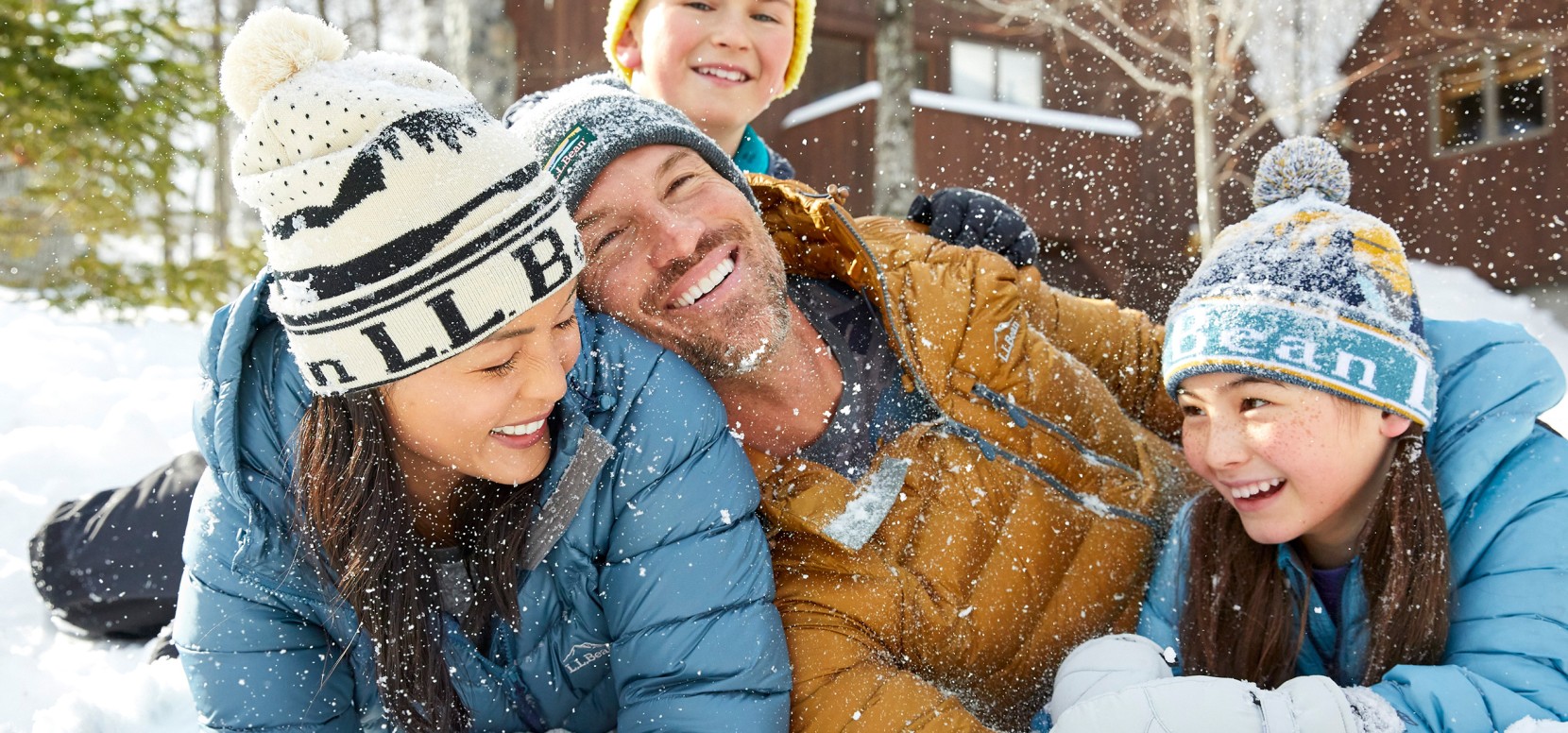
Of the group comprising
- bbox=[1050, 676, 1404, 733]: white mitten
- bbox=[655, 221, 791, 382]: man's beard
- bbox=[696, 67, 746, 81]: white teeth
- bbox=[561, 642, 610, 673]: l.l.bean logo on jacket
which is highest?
bbox=[696, 67, 746, 81]: white teeth

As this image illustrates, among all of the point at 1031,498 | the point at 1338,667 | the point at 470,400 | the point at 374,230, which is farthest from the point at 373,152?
the point at 1338,667

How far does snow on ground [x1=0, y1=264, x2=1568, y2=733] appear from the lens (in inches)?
101

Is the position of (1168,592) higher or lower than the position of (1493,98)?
higher

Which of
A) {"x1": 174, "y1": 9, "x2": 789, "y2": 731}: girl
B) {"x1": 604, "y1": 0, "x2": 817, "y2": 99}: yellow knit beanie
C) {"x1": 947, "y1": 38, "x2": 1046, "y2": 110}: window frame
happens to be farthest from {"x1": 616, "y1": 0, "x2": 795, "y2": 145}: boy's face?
{"x1": 947, "y1": 38, "x2": 1046, "y2": 110}: window frame

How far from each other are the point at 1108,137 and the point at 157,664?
971 centimetres

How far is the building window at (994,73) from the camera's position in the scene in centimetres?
1264

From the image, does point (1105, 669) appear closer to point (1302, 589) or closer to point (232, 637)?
point (1302, 589)

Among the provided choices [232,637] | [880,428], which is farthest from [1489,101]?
[232,637]

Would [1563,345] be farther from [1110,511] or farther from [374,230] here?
[374,230]

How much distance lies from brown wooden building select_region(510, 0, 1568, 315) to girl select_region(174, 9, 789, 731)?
8.22 metres

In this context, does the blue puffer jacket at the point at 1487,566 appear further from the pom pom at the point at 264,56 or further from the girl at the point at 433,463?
the pom pom at the point at 264,56

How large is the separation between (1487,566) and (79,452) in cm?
465

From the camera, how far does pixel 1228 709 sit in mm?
1720

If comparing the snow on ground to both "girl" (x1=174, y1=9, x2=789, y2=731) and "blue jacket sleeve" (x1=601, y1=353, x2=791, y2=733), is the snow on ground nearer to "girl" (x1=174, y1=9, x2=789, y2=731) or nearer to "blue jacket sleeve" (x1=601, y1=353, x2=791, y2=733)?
"girl" (x1=174, y1=9, x2=789, y2=731)
